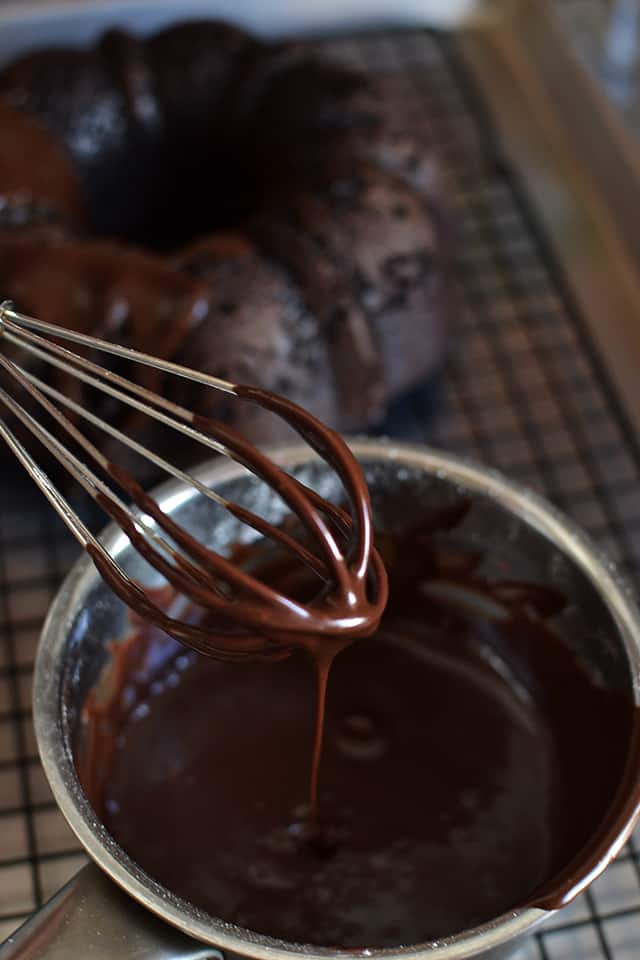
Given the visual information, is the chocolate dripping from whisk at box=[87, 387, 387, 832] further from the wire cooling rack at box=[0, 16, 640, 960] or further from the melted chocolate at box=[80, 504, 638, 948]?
the wire cooling rack at box=[0, 16, 640, 960]

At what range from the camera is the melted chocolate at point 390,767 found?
34.6 inches

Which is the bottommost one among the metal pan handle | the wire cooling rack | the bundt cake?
the wire cooling rack

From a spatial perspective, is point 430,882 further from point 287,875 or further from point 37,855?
point 37,855

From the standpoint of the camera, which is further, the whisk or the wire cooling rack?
the wire cooling rack

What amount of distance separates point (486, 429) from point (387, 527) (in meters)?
0.37

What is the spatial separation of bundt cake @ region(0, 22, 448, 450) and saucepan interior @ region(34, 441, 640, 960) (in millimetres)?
220

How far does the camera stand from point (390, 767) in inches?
37.7

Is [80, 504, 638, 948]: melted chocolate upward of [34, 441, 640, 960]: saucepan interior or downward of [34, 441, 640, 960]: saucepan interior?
downward

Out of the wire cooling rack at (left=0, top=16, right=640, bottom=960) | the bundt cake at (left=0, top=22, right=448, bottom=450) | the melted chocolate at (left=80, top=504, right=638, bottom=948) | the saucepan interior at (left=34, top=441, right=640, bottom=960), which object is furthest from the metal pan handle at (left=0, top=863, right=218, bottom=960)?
the bundt cake at (left=0, top=22, right=448, bottom=450)

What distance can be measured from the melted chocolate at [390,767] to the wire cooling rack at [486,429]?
124 mm

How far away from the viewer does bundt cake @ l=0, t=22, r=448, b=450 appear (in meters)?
1.15

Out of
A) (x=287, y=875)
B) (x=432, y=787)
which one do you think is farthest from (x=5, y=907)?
(x=432, y=787)

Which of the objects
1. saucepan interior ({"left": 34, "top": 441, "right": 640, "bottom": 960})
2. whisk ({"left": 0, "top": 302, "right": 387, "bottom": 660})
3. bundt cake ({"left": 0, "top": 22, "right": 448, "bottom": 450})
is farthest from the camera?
bundt cake ({"left": 0, "top": 22, "right": 448, "bottom": 450})

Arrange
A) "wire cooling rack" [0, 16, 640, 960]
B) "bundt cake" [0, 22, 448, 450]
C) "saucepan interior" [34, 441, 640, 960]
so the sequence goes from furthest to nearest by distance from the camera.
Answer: "bundt cake" [0, 22, 448, 450], "wire cooling rack" [0, 16, 640, 960], "saucepan interior" [34, 441, 640, 960]
